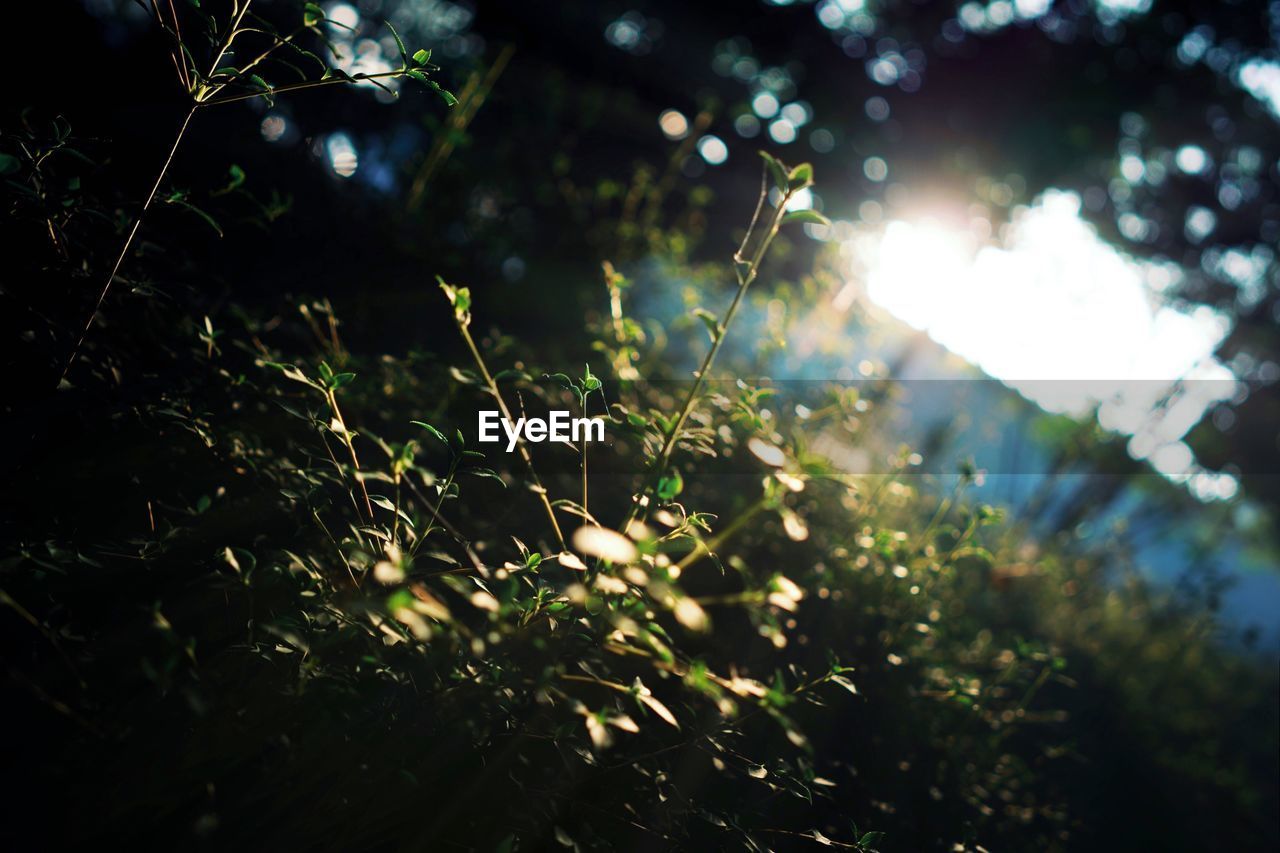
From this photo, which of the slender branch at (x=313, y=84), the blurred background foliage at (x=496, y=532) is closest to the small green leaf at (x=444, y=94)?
the slender branch at (x=313, y=84)

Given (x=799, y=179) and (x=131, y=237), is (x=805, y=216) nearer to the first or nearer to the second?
(x=799, y=179)

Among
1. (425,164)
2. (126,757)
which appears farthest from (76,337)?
(425,164)

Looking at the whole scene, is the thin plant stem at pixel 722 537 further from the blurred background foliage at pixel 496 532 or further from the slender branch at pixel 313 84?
the slender branch at pixel 313 84

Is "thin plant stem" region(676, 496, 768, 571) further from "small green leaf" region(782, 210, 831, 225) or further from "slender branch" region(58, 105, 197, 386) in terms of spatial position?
"slender branch" region(58, 105, 197, 386)

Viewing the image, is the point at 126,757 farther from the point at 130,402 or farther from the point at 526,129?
the point at 526,129

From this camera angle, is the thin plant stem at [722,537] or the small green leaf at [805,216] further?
the small green leaf at [805,216]

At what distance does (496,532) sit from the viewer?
63.7 inches

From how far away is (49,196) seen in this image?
1027 mm

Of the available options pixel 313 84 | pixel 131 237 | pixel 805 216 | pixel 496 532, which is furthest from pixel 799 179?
pixel 496 532

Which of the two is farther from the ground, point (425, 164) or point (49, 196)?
point (425, 164)

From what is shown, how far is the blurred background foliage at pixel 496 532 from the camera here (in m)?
0.83

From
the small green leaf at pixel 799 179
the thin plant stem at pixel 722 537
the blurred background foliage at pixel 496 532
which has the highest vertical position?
the small green leaf at pixel 799 179

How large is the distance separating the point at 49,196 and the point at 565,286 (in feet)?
8.89

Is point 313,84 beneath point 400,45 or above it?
beneath
